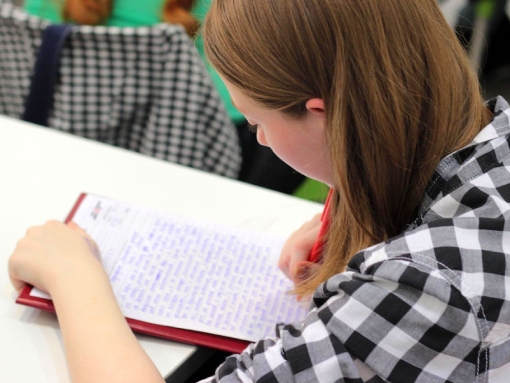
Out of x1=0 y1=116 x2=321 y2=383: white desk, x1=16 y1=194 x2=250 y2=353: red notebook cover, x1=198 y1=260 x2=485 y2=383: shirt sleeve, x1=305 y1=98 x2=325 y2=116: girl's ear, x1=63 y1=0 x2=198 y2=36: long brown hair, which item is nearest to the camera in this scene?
x1=198 y1=260 x2=485 y2=383: shirt sleeve

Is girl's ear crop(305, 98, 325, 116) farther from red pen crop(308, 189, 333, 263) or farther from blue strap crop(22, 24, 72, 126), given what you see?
blue strap crop(22, 24, 72, 126)

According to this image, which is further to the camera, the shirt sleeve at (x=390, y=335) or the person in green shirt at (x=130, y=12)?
the person in green shirt at (x=130, y=12)

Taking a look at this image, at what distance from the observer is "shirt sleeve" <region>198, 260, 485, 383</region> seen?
534 millimetres

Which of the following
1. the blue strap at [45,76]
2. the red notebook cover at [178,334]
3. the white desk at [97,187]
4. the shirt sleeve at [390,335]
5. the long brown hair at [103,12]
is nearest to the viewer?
the shirt sleeve at [390,335]

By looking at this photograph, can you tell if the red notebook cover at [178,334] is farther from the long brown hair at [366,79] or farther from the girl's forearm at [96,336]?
the long brown hair at [366,79]

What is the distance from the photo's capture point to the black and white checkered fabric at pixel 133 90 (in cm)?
115

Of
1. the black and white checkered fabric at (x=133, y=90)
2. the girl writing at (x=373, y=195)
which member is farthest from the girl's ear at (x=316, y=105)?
the black and white checkered fabric at (x=133, y=90)

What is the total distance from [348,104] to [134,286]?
1.24 feet

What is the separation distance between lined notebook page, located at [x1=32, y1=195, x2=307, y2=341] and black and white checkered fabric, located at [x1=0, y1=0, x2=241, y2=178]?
34cm

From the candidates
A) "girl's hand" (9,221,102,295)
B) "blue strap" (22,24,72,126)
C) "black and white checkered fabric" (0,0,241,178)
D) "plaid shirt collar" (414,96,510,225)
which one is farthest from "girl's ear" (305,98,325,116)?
"blue strap" (22,24,72,126)

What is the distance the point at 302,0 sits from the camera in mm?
605

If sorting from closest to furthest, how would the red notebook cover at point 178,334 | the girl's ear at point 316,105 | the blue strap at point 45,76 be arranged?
the girl's ear at point 316,105, the red notebook cover at point 178,334, the blue strap at point 45,76

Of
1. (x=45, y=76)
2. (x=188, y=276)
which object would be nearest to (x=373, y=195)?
(x=188, y=276)

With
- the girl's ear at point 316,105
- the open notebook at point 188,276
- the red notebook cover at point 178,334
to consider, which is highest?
the girl's ear at point 316,105
